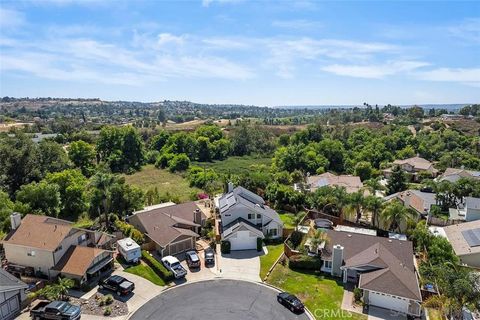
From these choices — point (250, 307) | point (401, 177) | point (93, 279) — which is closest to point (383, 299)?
point (250, 307)

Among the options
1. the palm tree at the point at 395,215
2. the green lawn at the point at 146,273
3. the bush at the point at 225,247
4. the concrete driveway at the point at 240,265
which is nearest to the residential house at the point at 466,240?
the palm tree at the point at 395,215

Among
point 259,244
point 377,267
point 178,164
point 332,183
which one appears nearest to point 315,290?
point 377,267

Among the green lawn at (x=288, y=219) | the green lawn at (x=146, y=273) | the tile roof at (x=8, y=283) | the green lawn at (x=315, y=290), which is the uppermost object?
the tile roof at (x=8, y=283)

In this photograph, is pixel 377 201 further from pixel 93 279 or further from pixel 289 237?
pixel 93 279

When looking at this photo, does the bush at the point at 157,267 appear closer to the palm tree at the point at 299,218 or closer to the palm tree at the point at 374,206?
the palm tree at the point at 299,218

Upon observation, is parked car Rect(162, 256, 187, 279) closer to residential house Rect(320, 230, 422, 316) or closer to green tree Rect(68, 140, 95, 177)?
residential house Rect(320, 230, 422, 316)
